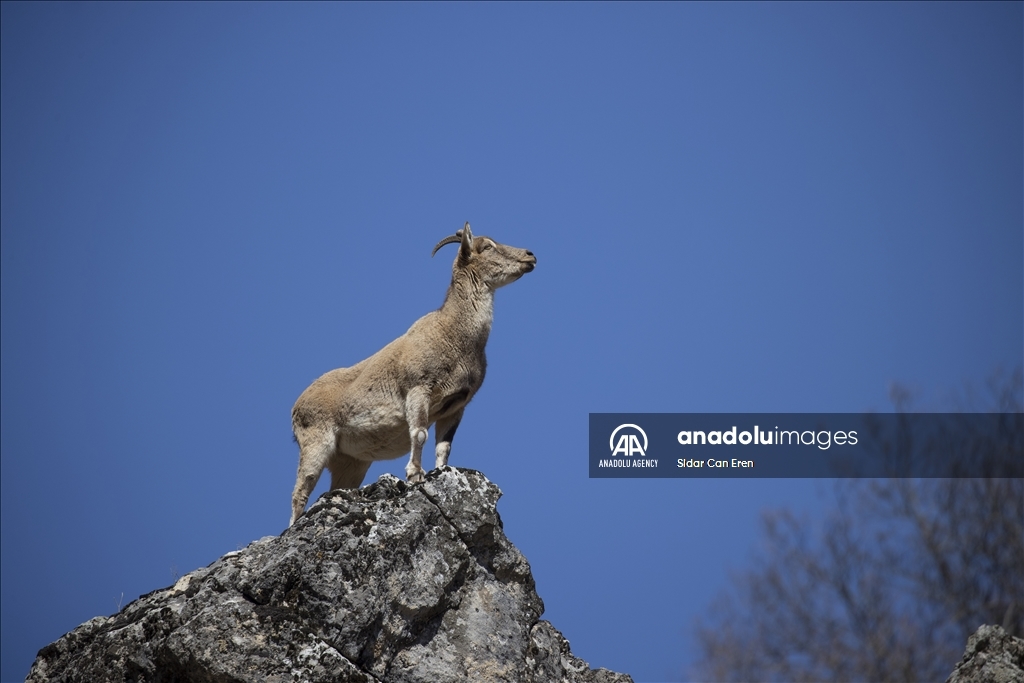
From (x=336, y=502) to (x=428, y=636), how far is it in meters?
1.49

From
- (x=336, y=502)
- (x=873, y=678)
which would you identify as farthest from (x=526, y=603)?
(x=873, y=678)

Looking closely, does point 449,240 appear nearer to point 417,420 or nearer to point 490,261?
point 490,261

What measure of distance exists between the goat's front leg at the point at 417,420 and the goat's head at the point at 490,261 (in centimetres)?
176

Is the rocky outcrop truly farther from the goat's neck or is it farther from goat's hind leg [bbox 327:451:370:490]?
goat's hind leg [bbox 327:451:370:490]

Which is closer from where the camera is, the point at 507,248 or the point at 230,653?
the point at 230,653

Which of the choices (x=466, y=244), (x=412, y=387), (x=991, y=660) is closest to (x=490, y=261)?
(x=466, y=244)

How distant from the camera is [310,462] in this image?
1259 cm

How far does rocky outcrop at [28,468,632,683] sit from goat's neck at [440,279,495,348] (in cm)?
246

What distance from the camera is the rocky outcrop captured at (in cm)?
859

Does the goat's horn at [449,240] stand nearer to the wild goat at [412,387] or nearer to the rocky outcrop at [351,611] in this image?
the wild goat at [412,387]

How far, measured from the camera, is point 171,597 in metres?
9.26

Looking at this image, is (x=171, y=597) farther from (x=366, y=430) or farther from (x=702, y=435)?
(x=702, y=435)

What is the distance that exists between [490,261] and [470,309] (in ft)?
2.30

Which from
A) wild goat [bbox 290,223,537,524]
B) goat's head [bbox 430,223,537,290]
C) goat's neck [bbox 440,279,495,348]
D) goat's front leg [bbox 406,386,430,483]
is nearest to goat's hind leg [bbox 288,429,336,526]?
wild goat [bbox 290,223,537,524]
